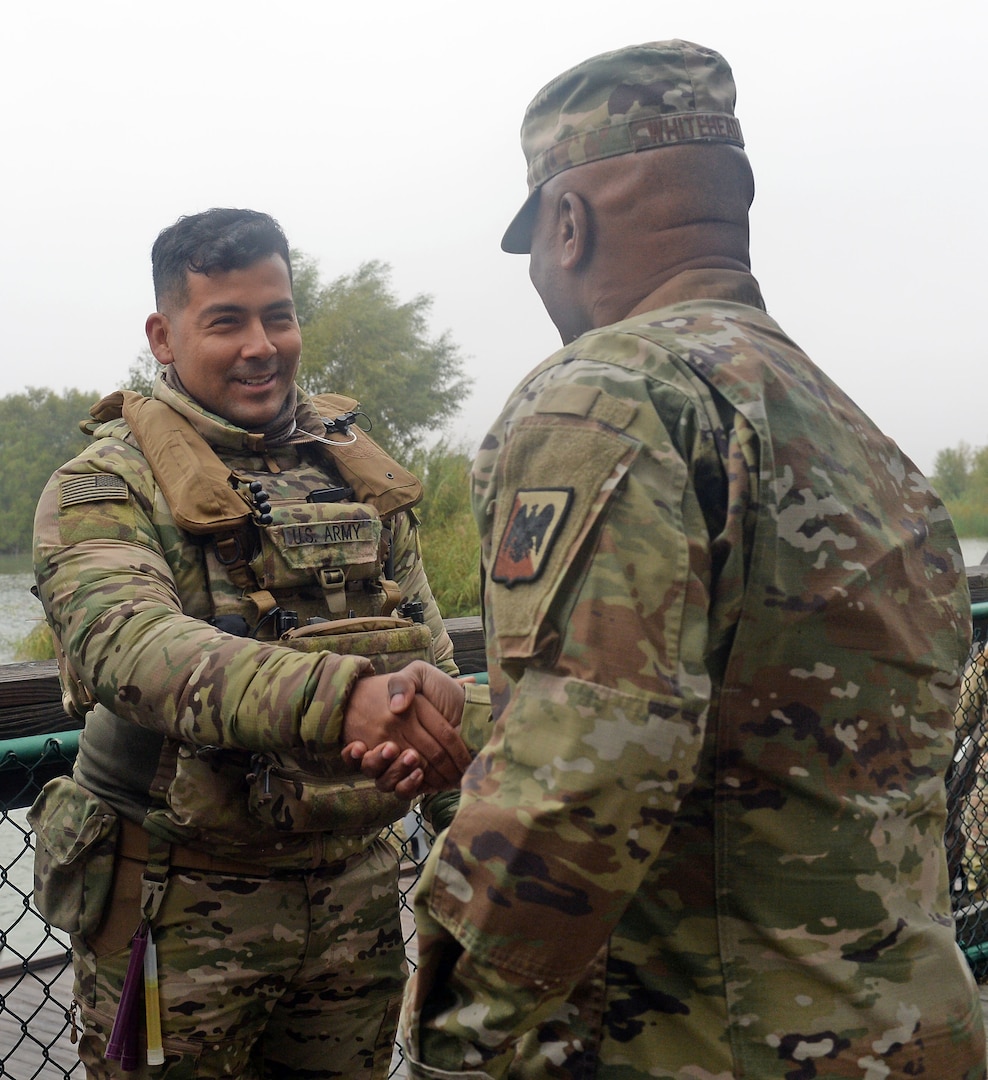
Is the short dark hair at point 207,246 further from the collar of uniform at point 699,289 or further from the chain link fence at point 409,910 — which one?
the chain link fence at point 409,910

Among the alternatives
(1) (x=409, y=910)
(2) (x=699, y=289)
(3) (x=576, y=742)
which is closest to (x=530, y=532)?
(3) (x=576, y=742)

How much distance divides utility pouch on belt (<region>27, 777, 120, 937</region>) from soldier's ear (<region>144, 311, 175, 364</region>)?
945mm

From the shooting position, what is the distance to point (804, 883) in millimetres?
1270

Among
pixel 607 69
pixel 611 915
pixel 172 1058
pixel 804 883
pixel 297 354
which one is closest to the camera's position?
pixel 611 915

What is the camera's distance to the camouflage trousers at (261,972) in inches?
80.1

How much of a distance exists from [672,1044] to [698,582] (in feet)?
1.82

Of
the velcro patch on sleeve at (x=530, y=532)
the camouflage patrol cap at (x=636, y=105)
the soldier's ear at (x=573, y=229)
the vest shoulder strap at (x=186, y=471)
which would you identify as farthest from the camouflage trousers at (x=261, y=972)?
the camouflage patrol cap at (x=636, y=105)

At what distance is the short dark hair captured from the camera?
2.32 meters

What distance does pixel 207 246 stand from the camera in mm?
2316

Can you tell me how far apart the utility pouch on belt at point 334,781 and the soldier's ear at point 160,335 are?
737 mm

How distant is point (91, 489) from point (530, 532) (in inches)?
47.7

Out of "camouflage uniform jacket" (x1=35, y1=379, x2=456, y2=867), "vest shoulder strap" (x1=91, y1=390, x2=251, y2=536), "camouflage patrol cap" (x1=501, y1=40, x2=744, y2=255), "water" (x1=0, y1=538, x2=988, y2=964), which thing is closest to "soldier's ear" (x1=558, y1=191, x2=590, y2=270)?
"camouflage patrol cap" (x1=501, y1=40, x2=744, y2=255)

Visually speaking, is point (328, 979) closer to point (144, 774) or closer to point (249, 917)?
point (249, 917)

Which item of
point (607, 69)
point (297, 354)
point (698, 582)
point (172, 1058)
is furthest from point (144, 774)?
point (607, 69)
